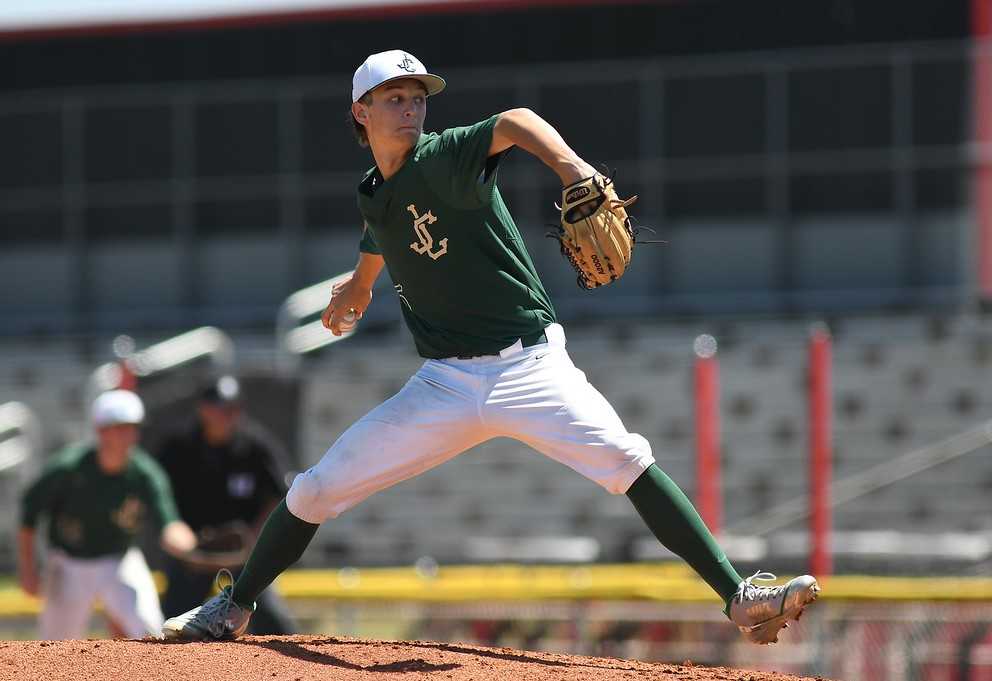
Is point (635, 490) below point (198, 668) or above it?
above

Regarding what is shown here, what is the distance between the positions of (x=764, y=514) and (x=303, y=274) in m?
6.61

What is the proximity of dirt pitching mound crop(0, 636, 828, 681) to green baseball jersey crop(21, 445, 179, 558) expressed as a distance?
10.3 feet

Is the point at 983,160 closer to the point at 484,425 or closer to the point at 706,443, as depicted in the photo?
the point at 706,443

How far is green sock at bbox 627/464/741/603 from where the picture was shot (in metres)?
4.96

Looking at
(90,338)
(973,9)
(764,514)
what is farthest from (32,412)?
(973,9)

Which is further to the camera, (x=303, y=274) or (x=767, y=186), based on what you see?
(x=303, y=274)

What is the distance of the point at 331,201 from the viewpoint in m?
16.3

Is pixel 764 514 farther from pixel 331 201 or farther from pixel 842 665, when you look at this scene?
pixel 331 201

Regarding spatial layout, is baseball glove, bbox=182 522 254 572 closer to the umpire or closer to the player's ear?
the umpire

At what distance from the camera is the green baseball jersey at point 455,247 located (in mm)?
4777

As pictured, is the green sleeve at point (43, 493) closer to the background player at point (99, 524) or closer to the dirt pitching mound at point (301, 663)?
the background player at point (99, 524)

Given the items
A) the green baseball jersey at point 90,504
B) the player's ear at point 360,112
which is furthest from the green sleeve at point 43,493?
the player's ear at point 360,112

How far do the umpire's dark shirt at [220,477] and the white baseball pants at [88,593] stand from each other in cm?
44

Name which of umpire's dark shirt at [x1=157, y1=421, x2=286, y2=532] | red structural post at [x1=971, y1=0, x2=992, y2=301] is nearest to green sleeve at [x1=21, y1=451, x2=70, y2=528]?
umpire's dark shirt at [x1=157, y1=421, x2=286, y2=532]
